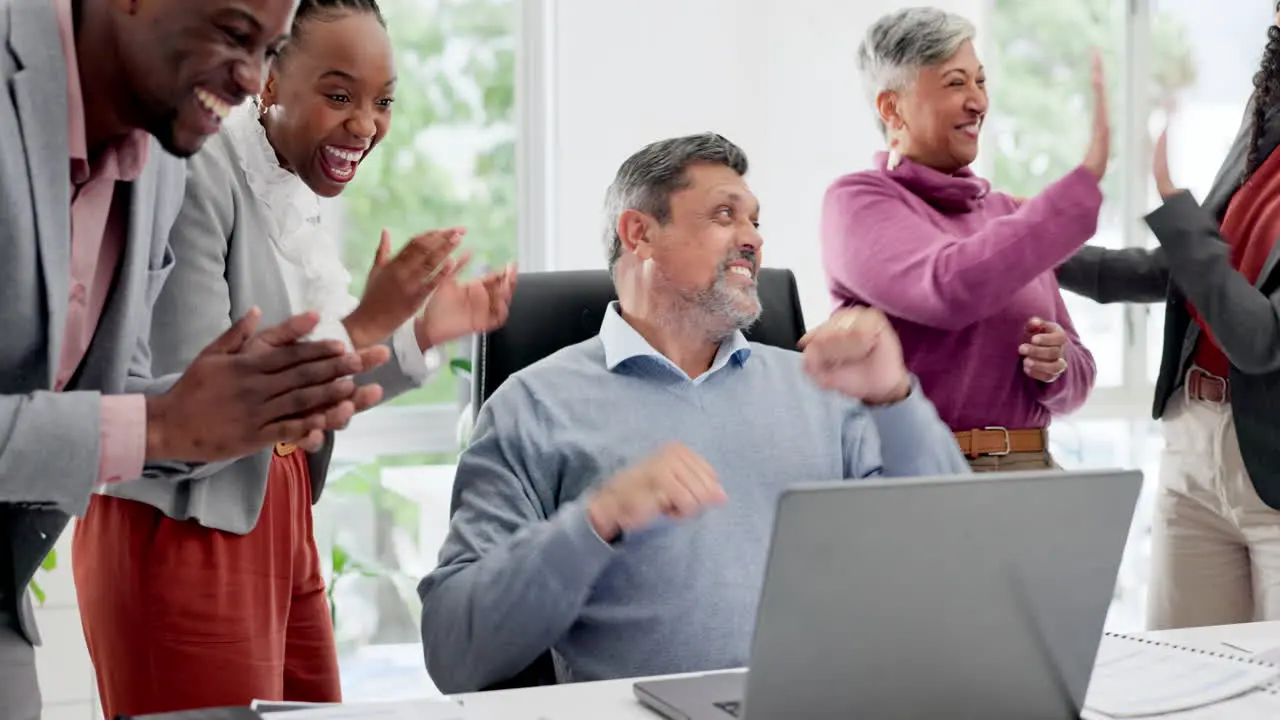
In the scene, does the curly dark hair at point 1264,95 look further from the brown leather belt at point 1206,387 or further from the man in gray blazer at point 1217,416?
the brown leather belt at point 1206,387

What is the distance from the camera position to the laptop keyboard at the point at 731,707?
129 cm

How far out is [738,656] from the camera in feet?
5.72

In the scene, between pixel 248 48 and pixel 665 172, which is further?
pixel 665 172

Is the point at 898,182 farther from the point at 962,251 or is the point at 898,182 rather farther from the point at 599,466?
the point at 599,466

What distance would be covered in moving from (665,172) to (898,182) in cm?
50

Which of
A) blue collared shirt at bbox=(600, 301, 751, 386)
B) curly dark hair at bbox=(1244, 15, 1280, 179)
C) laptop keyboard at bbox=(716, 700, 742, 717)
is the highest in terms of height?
curly dark hair at bbox=(1244, 15, 1280, 179)

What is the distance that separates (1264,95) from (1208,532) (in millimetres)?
760

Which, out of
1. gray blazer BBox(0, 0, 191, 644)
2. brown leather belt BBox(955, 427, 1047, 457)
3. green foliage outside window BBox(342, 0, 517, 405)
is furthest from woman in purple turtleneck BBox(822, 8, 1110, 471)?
green foliage outside window BBox(342, 0, 517, 405)

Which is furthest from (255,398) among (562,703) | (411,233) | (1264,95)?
(411,233)

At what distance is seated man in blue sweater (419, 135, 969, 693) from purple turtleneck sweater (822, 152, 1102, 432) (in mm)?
302

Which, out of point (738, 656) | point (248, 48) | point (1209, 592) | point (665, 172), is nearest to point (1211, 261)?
Result: point (1209, 592)

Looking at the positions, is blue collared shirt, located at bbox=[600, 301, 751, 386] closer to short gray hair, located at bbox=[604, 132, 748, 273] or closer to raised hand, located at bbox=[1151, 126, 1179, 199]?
short gray hair, located at bbox=[604, 132, 748, 273]

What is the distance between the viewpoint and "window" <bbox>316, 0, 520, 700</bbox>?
12.0 ft

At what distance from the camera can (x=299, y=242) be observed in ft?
6.23
